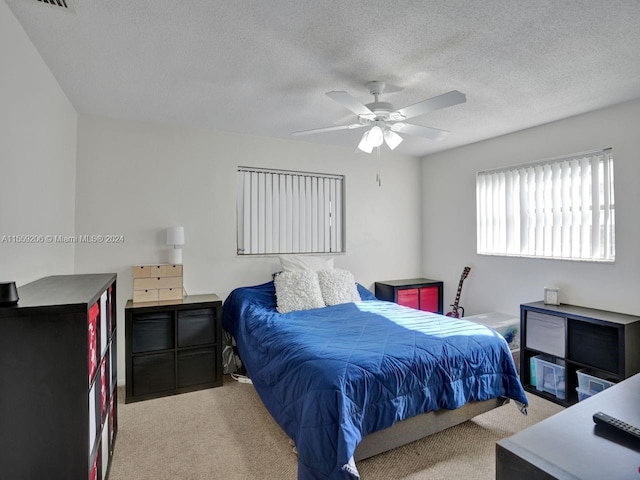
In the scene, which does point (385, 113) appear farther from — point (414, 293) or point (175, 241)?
point (414, 293)

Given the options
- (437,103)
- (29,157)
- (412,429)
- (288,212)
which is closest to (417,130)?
(437,103)

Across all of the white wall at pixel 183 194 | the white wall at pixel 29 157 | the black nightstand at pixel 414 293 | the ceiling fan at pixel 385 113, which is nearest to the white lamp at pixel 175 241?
the white wall at pixel 183 194

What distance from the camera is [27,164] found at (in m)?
1.92

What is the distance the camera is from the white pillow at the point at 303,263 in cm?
368

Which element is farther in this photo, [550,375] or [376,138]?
[550,375]

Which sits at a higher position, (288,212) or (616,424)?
(288,212)

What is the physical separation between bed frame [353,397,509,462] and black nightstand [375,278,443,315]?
1.92 metres

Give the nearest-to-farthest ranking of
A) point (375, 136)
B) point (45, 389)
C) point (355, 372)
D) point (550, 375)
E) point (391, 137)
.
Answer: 1. point (45, 389)
2. point (355, 372)
3. point (375, 136)
4. point (391, 137)
5. point (550, 375)

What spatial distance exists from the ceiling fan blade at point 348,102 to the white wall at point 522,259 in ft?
6.96

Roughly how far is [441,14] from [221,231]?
8.97 feet

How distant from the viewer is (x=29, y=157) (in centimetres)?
195

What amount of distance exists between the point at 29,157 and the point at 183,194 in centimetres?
153

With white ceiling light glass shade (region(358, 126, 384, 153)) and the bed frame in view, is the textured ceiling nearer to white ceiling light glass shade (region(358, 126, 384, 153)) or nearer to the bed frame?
white ceiling light glass shade (region(358, 126, 384, 153))

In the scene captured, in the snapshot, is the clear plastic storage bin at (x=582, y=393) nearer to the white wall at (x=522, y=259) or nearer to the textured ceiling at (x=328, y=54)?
the white wall at (x=522, y=259)
